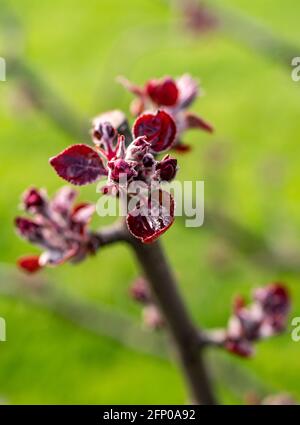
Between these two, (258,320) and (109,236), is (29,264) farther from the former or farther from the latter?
(258,320)

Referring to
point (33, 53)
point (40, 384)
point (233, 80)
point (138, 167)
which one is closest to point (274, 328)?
Result: point (138, 167)

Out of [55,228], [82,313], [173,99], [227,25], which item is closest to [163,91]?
[173,99]

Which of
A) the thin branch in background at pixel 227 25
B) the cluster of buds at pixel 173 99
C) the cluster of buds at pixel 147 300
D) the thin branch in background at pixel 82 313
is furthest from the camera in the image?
the thin branch in background at pixel 227 25

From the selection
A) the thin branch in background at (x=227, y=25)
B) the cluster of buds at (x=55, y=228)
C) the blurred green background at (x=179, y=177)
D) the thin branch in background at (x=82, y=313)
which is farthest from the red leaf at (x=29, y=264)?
the thin branch in background at (x=227, y=25)

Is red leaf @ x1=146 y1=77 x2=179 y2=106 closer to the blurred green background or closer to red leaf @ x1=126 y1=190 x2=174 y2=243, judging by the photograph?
red leaf @ x1=126 y1=190 x2=174 y2=243

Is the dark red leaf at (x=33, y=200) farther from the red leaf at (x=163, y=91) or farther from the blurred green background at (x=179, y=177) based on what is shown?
the blurred green background at (x=179, y=177)

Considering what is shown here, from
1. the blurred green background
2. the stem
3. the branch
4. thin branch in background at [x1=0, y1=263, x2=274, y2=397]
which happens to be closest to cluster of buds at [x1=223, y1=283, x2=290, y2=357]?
the stem
